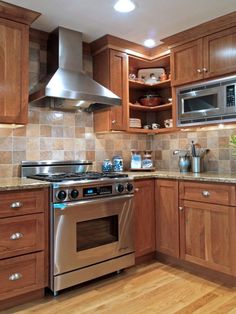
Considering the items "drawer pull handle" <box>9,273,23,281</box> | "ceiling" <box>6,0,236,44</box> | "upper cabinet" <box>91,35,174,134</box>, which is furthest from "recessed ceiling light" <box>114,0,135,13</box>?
"drawer pull handle" <box>9,273,23,281</box>

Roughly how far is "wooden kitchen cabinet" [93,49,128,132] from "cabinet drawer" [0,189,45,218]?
126cm

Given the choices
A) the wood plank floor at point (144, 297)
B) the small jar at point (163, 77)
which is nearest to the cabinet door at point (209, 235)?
the wood plank floor at point (144, 297)

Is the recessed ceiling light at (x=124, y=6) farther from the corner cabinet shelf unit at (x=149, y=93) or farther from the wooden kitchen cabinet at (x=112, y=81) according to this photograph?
the corner cabinet shelf unit at (x=149, y=93)

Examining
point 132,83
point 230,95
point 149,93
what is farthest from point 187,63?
point 149,93

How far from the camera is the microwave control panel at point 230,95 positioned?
2617mm

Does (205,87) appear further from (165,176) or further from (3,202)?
(3,202)

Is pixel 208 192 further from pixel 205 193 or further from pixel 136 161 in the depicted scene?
pixel 136 161

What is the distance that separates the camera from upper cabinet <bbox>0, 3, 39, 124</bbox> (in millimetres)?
2410

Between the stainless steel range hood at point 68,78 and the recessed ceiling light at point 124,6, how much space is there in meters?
0.65

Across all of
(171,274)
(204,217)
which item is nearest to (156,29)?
(204,217)

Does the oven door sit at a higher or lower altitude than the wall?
lower

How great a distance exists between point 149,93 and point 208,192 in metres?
1.74

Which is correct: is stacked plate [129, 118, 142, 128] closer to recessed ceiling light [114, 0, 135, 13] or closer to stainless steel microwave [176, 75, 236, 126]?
stainless steel microwave [176, 75, 236, 126]

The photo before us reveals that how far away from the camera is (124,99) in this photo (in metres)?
3.27
